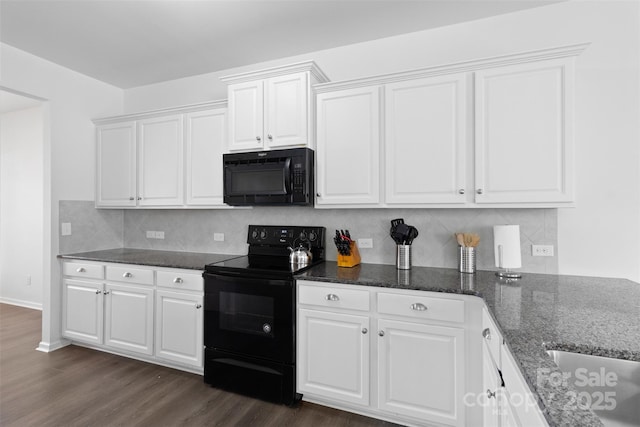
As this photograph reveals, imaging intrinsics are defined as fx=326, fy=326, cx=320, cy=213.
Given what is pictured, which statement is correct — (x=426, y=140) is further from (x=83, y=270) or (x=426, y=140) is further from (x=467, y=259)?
(x=83, y=270)

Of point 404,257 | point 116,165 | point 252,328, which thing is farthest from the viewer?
point 116,165

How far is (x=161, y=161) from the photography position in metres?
3.14

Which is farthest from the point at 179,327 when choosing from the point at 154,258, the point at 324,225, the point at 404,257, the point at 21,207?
the point at 21,207


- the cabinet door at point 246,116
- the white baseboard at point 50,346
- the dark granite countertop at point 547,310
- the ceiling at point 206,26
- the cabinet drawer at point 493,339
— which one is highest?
the ceiling at point 206,26

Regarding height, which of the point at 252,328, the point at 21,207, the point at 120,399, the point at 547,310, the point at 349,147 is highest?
the point at 349,147

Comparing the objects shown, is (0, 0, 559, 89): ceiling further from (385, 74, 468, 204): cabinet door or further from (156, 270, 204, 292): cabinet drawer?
(156, 270, 204, 292): cabinet drawer

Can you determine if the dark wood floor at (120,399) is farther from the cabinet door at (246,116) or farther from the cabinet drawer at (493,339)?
the cabinet door at (246,116)

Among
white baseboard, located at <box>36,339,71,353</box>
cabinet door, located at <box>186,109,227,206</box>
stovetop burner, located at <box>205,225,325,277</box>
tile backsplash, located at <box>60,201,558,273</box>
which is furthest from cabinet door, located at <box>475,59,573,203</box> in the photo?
white baseboard, located at <box>36,339,71,353</box>

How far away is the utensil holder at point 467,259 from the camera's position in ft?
7.34

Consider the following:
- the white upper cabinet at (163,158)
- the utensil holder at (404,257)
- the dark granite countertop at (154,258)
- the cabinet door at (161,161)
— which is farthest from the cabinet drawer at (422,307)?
the cabinet door at (161,161)

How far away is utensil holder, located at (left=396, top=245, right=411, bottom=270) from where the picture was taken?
2385 millimetres

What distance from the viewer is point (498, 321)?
1277 millimetres

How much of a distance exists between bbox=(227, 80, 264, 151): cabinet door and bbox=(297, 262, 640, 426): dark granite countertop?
1.15 metres

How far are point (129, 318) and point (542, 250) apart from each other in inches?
129
